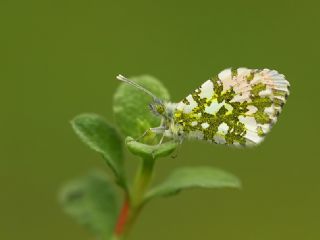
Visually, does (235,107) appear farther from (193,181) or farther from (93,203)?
(93,203)

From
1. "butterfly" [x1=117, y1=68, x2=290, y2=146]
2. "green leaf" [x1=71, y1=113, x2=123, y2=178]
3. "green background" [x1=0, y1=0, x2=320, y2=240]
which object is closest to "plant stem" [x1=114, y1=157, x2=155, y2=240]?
"green leaf" [x1=71, y1=113, x2=123, y2=178]

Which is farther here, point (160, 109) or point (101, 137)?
point (160, 109)

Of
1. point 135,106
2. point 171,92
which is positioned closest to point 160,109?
point 135,106

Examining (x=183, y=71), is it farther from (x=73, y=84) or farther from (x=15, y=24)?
(x=15, y=24)

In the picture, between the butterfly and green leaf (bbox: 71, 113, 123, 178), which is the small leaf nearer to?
green leaf (bbox: 71, 113, 123, 178)

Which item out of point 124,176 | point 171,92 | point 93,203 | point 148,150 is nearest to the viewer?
point 148,150

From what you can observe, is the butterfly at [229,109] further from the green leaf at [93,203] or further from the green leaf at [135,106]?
the green leaf at [93,203]

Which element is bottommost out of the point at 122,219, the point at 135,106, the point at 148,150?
the point at 122,219
